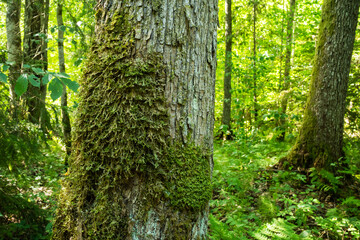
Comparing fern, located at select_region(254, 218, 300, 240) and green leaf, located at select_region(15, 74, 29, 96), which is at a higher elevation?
green leaf, located at select_region(15, 74, 29, 96)

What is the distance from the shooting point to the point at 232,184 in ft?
16.1

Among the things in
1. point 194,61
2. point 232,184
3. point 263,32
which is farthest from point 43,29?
point 263,32

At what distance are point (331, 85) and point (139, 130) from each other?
505 centimetres

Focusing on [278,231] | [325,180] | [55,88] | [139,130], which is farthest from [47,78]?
[325,180]

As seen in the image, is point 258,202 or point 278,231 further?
point 258,202

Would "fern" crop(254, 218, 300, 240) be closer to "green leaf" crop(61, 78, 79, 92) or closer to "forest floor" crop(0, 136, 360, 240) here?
"forest floor" crop(0, 136, 360, 240)

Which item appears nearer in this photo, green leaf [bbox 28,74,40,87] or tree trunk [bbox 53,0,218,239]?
tree trunk [bbox 53,0,218,239]

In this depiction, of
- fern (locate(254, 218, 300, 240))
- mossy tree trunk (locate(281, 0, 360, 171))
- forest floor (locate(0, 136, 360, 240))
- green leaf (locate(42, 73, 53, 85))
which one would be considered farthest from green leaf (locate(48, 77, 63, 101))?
mossy tree trunk (locate(281, 0, 360, 171))

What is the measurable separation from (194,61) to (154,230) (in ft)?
3.39

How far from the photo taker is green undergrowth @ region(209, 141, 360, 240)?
3.37 metres

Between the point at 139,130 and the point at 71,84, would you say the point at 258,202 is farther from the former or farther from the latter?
the point at 71,84

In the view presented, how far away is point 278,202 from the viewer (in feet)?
15.1

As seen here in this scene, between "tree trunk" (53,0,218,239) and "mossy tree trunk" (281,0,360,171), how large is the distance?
459 centimetres

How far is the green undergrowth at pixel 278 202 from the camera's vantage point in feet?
11.1
